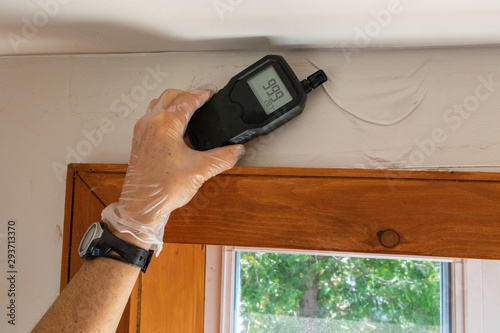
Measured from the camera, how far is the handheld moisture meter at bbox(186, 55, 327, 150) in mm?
638

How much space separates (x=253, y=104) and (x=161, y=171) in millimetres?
199

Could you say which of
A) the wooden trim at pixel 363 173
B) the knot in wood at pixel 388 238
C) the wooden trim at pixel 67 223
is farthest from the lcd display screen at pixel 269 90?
the wooden trim at pixel 67 223

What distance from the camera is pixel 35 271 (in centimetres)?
76

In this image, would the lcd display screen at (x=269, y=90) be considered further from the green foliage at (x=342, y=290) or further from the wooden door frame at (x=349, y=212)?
the green foliage at (x=342, y=290)

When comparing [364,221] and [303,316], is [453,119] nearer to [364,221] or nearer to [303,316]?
[364,221]

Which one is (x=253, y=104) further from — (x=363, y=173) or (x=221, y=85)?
(x=363, y=173)

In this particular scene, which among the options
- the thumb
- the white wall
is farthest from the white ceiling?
the thumb

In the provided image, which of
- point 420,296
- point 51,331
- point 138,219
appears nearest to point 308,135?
point 138,219

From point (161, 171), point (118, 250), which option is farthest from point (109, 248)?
point (161, 171)

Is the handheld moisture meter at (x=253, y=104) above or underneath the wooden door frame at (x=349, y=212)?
above

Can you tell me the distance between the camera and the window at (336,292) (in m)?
1.02

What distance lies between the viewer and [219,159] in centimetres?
63

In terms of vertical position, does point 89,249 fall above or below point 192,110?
below

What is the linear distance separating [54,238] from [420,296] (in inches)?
37.9
